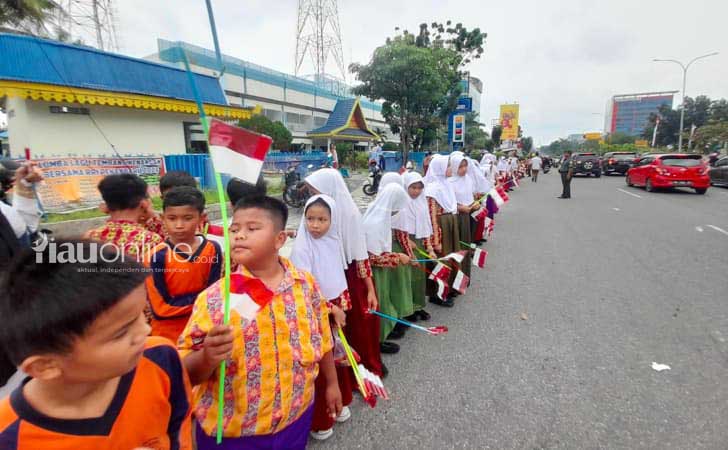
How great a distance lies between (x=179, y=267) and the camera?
67.0 inches

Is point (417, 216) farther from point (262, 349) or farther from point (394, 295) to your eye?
point (262, 349)

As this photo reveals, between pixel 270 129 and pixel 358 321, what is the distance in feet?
58.6

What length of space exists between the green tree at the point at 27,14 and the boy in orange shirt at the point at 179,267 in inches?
632

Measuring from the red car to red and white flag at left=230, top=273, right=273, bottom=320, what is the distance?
613 inches

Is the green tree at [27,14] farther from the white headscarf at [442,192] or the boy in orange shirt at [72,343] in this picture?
the boy in orange shirt at [72,343]

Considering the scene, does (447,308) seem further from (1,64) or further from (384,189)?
(1,64)

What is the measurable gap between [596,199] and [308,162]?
9.45 metres

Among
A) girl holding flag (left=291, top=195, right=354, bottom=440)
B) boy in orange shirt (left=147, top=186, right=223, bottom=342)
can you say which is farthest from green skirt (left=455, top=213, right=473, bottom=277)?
boy in orange shirt (left=147, top=186, right=223, bottom=342)

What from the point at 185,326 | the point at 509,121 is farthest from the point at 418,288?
the point at 509,121

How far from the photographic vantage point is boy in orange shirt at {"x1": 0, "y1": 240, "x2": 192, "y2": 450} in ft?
2.42

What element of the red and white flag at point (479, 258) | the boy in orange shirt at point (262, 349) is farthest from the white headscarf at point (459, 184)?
the boy in orange shirt at point (262, 349)

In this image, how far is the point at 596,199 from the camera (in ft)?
38.5

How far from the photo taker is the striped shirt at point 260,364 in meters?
1.27

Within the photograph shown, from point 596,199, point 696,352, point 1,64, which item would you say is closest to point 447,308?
point 696,352
